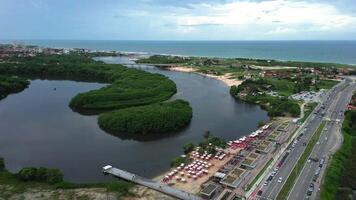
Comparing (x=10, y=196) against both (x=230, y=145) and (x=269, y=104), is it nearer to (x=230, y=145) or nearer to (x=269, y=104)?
(x=230, y=145)

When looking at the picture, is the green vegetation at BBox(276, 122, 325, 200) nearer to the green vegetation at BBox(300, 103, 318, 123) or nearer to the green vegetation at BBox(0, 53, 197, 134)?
the green vegetation at BBox(300, 103, 318, 123)

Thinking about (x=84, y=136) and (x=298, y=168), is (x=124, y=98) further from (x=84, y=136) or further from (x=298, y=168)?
(x=298, y=168)

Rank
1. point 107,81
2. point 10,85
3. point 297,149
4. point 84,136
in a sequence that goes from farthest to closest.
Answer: point 107,81
point 10,85
point 84,136
point 297,149

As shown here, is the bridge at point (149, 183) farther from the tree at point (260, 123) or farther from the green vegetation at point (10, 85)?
the green vegetation at point (10, 85)

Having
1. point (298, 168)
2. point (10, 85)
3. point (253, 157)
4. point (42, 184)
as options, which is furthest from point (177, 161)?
point (10, 85)

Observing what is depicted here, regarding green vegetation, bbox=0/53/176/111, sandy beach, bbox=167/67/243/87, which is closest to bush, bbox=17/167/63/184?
green vegetation, bbox=0/53/176/111

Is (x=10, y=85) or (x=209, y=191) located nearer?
(x=209, y=191)

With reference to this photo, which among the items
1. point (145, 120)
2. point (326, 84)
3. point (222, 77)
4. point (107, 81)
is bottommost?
point (107, 81)

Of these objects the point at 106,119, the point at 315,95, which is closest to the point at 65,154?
the point at 106,119
